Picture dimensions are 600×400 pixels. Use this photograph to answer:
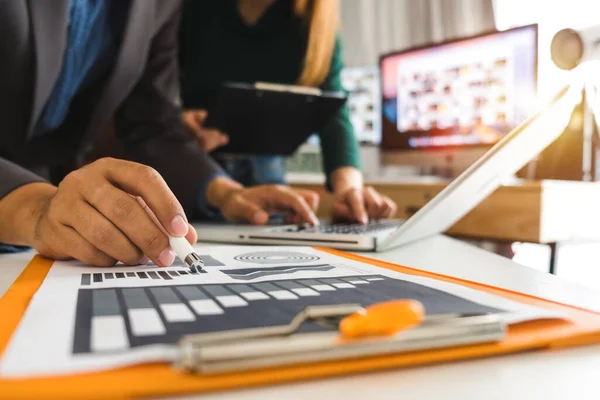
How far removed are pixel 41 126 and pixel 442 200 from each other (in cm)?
75

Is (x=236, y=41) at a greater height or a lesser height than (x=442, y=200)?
greater

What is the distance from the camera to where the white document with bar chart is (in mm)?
224

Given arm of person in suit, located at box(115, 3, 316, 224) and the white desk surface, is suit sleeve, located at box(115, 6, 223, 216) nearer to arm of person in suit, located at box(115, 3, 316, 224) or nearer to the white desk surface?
arm of person in suit, located at box(115, 3, 316, 224)

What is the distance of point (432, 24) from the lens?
2543mm

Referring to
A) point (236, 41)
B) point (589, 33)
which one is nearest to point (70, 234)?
point (589, 33)

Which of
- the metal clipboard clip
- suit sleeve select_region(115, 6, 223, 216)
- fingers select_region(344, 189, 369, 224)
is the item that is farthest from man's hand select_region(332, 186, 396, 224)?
the metal clipboard clip

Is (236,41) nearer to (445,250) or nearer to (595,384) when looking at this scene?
(445,250)

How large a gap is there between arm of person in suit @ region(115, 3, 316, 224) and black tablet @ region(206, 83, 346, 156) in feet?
0.36

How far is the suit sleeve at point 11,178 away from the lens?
0.58 m

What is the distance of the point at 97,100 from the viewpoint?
957 mm

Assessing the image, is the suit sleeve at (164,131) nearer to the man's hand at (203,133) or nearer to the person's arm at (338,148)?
the man's hand at (203,133)

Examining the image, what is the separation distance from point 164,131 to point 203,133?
0.17 metres

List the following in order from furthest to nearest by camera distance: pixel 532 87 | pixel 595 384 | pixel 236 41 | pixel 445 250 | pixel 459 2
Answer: pixel 459 2 < pixel 532 87 < pixel 236 41 < pixel 445 250 < pixel 595 384

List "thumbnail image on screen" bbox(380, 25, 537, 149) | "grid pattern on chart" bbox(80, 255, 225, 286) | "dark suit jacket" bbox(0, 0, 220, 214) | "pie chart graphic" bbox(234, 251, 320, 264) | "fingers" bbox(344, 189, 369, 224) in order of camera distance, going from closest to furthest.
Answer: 1. "grid pattern on chart" bbox(80, 255, 225, 286)
2. "pie chart graphic" bbox(234, 251, 320, 264)
3. "dark suit jacket" bbox(0, 0, 220, 214)
4. "fingers" bbox(344, 189, 369, 224)
5. "thumbnail image on screen" bbox(380, 25, 537, 149)
